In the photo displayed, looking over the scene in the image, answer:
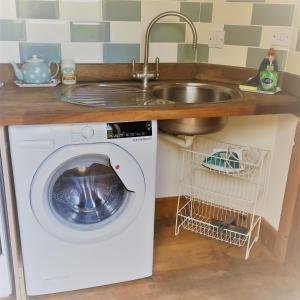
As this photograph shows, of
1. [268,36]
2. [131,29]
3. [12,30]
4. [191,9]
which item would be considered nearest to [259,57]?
[268,36]

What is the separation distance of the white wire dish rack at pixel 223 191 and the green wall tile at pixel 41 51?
0.92m

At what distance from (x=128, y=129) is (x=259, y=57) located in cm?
90

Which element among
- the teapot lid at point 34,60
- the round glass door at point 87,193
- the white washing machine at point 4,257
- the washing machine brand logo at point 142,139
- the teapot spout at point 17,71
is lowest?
the white washing machine at point 4,257

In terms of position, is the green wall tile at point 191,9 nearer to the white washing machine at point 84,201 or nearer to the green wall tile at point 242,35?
the green wall tile at point 242,35

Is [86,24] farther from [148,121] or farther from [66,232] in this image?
[66,232]

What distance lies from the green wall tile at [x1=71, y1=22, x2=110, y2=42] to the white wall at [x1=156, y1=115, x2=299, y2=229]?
703 mm

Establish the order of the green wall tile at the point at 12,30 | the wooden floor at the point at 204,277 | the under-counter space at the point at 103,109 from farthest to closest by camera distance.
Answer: the green wall tile at the point at 12,30 → the wooden floor at the point at 204,277 → the under-counter space at the point at 103,109

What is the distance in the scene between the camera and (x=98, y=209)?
1.67 meters

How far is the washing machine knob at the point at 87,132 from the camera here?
4.80ft

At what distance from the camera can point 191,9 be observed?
2084 mm

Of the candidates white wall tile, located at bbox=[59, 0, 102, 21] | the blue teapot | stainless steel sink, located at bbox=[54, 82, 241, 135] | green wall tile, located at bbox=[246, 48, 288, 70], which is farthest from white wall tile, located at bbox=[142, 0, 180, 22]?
the blue teapot

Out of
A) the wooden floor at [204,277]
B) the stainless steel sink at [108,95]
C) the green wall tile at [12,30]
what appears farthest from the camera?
the green wall tile at [12,30]

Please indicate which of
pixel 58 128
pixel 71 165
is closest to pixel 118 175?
pixel 71 165

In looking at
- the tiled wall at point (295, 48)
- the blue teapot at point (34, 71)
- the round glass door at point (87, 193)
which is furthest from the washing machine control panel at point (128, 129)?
the tiled wall at point (295, 48)
